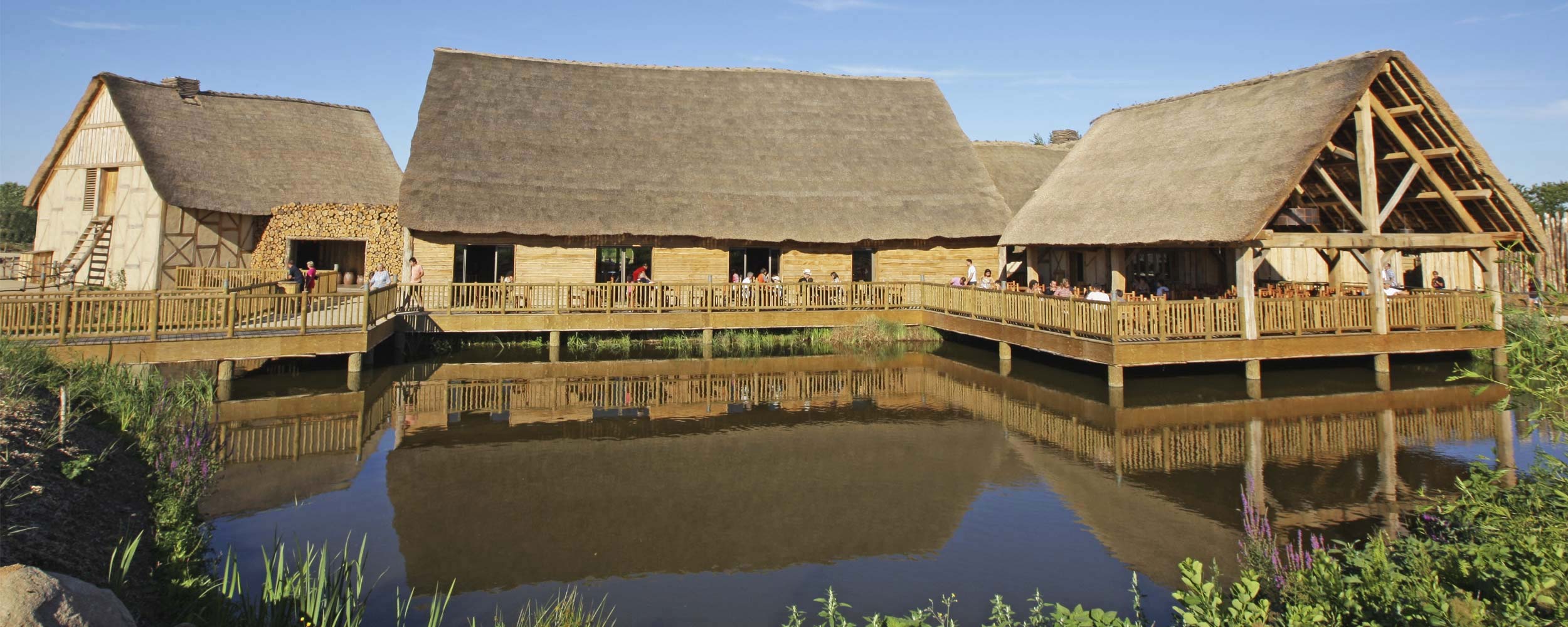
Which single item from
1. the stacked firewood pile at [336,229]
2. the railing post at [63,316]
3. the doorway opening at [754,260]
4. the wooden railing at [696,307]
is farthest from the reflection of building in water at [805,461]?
the stacked firewood pile at [336,229]

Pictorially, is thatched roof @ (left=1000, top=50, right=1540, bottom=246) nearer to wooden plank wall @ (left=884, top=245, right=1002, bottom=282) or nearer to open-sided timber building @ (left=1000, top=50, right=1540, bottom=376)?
open-sided timber building @ (left=1000, top=50, right=1540, bottom=376)

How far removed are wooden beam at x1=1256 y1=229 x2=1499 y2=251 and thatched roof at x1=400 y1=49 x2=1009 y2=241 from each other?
31.2 ft

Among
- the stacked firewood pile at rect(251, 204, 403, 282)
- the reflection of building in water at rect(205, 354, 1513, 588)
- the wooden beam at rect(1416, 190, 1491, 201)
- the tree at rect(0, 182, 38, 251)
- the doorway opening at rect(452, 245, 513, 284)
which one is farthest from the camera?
the tree at rect(0, 182, 38, 251)

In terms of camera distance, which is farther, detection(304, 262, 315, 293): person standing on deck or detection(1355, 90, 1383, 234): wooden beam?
detection(304, 262, 315, 293): person standing on deck

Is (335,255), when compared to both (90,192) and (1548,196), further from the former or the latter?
(1548,196)

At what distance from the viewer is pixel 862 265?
85.2 feet

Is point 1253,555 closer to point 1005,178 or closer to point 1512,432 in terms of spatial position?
point 1512,432

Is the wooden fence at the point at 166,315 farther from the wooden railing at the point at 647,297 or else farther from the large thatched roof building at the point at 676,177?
the large thatched roof building at the point at 676,177

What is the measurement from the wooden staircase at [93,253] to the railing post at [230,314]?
1338 cm

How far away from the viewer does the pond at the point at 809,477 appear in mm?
7266

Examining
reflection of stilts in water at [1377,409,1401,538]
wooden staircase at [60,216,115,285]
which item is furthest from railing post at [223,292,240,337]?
reflection of stilts in water at [1377,409,1401,538]

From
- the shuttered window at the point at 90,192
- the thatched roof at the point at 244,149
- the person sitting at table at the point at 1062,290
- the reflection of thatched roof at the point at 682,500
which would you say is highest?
the thatched roof at the point at 244,149

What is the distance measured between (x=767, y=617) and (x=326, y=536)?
4385mm

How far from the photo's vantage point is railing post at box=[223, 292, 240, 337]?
587 inches
